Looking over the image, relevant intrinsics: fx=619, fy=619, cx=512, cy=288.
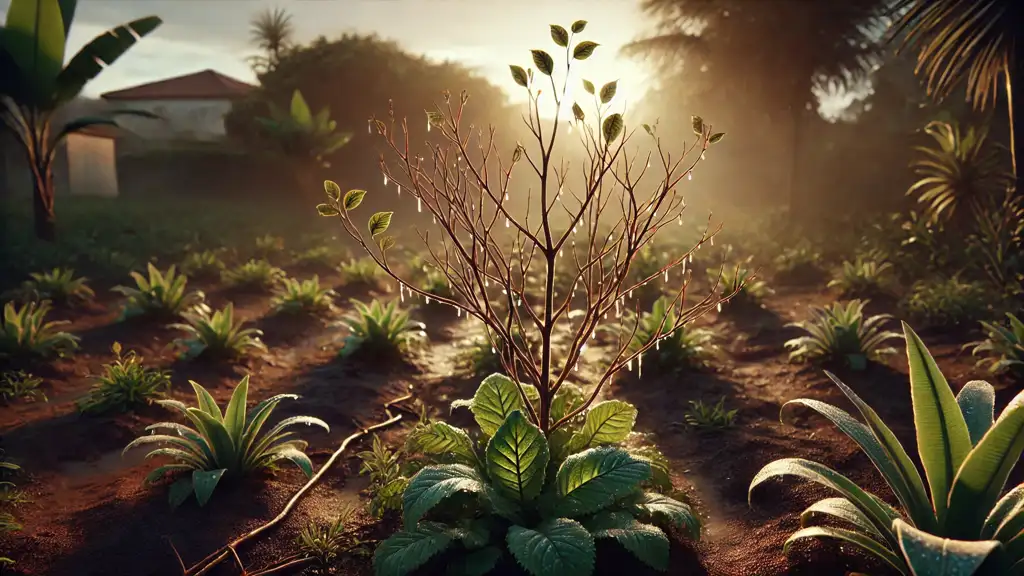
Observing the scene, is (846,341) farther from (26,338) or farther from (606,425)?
(26,338)

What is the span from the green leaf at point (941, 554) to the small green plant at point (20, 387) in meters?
6.28

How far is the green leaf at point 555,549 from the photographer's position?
2.35 metres

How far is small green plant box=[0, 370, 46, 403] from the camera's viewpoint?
5312mm

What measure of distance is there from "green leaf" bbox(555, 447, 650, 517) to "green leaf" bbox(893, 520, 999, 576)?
1.03 meters

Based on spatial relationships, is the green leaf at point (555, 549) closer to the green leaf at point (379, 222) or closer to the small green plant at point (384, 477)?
the small green plant at point (384, 477)

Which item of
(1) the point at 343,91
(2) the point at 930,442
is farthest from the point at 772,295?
(1) the point at 343,91

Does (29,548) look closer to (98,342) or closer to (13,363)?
(13,363)

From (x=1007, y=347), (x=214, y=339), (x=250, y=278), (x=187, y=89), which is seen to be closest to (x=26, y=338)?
(x=214, y=339)

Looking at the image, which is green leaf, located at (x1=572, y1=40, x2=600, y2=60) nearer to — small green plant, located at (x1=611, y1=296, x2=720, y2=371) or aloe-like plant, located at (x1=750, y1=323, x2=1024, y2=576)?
aloe-like plant, located at (x1=750, y1=323, x2=1024, y2=576)

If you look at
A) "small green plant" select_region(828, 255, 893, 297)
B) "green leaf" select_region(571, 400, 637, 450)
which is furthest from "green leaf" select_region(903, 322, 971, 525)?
"small green plant" select_region(828, 255, 893, 297)

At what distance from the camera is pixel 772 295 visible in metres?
9.73

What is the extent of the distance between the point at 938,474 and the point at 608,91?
206cm

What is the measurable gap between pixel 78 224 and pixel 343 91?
386 inches

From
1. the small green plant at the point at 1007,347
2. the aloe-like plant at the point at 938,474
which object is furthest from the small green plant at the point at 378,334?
the small green plant at the point at 1007,347
